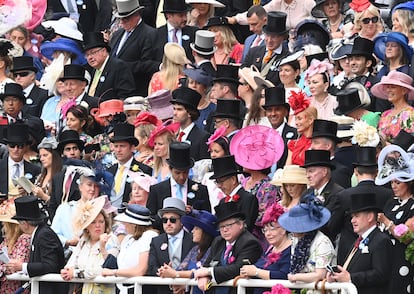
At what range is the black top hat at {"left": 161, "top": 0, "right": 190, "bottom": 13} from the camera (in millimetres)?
23219

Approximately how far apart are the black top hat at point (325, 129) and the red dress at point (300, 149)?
27 centimetres

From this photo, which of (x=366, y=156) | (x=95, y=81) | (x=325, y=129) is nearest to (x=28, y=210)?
(x=325, y=129)

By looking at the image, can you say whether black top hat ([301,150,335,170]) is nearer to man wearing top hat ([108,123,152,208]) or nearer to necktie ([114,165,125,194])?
man wearing top hat ([108,123,152,208])

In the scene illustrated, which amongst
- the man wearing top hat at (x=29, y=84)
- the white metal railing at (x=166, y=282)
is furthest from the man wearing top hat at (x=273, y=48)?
the white metal railing at (x=166, y=282)

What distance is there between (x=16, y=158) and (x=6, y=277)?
2.54 meters

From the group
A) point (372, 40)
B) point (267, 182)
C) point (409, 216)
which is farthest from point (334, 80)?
point (409, 216)

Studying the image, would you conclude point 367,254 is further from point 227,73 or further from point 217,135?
point 227,73

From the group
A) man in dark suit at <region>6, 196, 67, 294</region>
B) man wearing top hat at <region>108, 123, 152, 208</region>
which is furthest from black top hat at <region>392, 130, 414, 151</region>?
man in dark suit at <region>6, 196, 67, 294</region>

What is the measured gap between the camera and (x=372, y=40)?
20.8 metres

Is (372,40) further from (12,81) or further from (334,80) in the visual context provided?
(12,81)

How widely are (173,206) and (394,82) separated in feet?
9.02

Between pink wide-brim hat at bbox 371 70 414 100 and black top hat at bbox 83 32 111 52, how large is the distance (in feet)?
15.6

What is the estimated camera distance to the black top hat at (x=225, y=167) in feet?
61.1

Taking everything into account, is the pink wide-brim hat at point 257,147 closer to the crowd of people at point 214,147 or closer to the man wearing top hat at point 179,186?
the crowd of people at point 214,147
